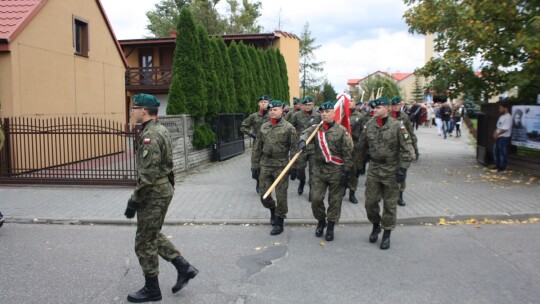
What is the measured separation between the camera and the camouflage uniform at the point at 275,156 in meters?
7.03

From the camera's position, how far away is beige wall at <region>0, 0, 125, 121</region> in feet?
40.8

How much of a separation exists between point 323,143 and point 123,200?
188 inches

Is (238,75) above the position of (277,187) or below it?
above

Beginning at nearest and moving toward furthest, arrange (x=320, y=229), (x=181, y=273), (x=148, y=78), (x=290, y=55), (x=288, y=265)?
1. (x=181, y=273)
2. (x=288, y=265)
3. (x=320, y=229)
4. (x=148, y=78)
5. (x=290, y=55)

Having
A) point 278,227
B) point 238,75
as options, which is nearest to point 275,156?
point 278,227

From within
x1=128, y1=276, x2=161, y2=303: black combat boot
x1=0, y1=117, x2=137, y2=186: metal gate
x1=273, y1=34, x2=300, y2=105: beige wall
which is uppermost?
x1=273, y1=34, x2=300, y2=105: beige wall

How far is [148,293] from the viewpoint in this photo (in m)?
4.57

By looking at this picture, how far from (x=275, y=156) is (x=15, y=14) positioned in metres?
9.71

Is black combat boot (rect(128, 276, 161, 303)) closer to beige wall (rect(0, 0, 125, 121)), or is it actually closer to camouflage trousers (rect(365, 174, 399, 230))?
camouflage trousers (rect(365, 174, 399, 230))

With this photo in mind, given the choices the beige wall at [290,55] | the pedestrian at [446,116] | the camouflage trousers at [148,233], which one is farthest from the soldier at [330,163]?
the beige wall at [290,55]

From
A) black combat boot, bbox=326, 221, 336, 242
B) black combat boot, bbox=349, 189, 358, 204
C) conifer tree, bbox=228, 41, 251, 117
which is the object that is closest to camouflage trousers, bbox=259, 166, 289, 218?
black combat boot, bbox=326, 221, 336, 242

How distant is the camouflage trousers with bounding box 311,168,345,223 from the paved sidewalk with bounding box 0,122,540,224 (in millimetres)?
1075

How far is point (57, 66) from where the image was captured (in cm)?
1412

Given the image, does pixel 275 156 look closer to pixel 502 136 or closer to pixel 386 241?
pixel 386 241
